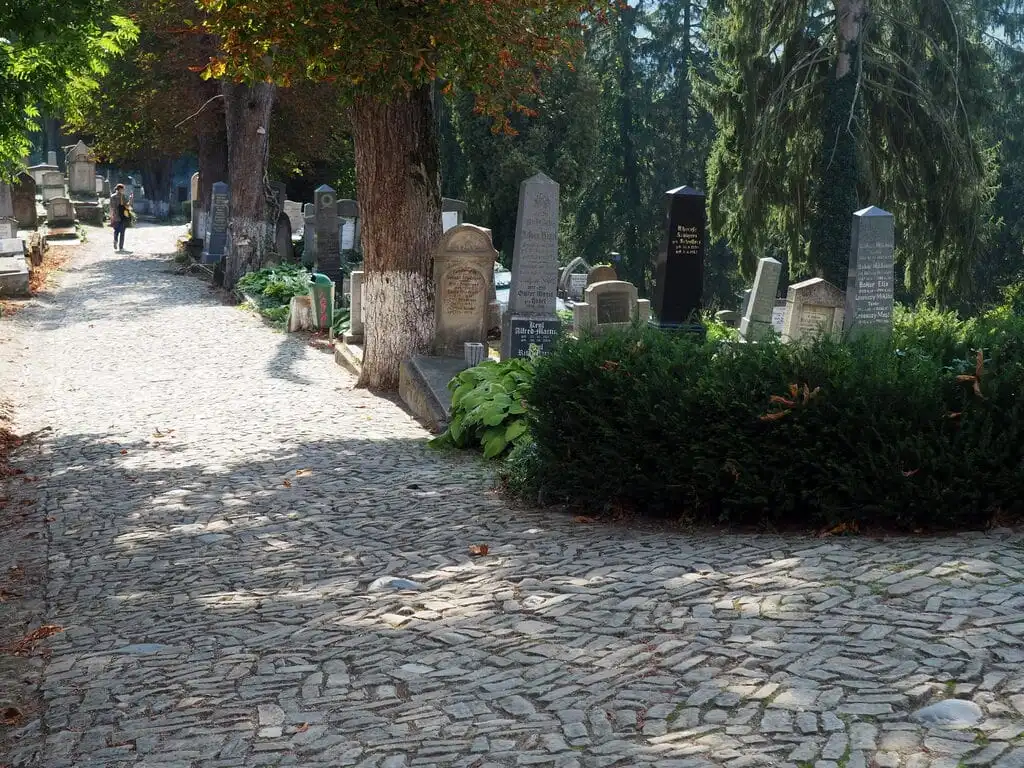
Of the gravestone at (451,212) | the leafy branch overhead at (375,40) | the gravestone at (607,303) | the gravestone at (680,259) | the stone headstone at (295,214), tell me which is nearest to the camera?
the leafy branch overhead at (375,40)

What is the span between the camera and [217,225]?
3097cm

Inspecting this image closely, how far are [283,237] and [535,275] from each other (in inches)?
703

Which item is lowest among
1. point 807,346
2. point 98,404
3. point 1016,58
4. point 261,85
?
point 98,404

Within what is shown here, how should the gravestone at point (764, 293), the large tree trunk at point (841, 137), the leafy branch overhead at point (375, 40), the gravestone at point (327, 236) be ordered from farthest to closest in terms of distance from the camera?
1. the gravestone at point (327, 236)
2. the large tree trunk at point (841, 137)
3. the gravestone at point (764, 293)
4. the leafy branch overhead at point (375, 40)

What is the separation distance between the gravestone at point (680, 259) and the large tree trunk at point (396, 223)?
2.80 m

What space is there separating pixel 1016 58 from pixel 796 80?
71.2 feet

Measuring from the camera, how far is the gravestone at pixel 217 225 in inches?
1207

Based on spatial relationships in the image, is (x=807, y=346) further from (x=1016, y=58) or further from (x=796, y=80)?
(x=1016, y=58)

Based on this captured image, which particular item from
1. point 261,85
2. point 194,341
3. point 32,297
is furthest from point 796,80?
point 32,297

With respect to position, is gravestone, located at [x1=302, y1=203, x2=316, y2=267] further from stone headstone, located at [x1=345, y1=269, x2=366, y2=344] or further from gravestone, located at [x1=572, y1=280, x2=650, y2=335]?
gravestone, located at [x1=572, y1=280, x2=650, y2=335]

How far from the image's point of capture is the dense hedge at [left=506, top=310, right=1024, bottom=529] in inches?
263

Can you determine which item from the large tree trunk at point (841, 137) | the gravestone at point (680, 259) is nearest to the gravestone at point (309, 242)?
the large tree trunk at point (841, 137)

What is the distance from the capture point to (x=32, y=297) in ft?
80.7

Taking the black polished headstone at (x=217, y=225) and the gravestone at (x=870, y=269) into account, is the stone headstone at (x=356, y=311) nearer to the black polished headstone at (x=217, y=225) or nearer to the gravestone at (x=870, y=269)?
the gravestone at (x=870, y=269)
